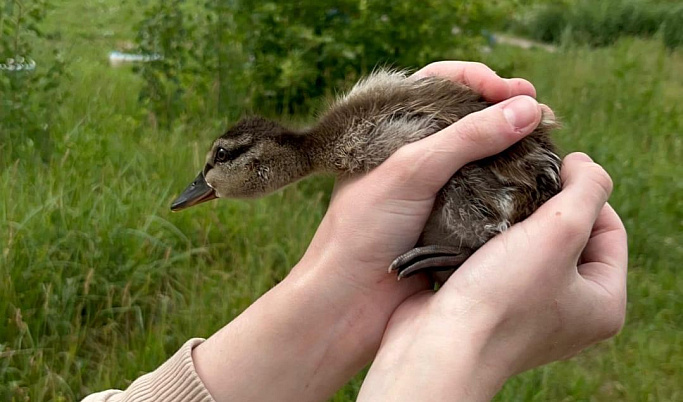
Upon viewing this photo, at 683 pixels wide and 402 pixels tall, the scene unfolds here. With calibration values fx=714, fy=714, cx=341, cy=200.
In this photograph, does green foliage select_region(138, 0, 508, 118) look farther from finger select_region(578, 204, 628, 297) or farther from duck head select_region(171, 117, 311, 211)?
finger select_region(578, 204, 628, 297)

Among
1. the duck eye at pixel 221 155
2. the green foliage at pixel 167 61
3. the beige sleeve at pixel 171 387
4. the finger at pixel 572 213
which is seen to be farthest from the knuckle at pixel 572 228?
the green foliage at pixel 167 61

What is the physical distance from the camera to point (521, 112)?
85.3 inches

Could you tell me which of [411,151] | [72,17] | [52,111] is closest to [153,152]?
[52,111]

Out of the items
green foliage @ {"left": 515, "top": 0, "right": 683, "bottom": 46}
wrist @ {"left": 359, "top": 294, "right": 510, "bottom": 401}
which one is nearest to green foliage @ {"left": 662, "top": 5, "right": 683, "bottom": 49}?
green foliage @ {"left": 515, "top": 0, "right": 683, "bottom": 46}

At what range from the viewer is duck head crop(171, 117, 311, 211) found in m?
2.84

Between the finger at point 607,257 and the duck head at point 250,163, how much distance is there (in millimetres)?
1101

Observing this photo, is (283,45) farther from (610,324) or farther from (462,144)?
(610,324)

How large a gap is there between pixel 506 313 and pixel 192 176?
292 centimetres

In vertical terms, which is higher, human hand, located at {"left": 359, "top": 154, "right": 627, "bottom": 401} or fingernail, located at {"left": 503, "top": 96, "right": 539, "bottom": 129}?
fingernail, located at {"left": 503, "top": 96, "right": 539, "bottom": 129}

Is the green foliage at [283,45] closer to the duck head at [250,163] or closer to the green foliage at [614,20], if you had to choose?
the duck head at [250,163]

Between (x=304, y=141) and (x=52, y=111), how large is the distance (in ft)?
9.48

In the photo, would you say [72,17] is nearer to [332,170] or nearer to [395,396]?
[332,170]

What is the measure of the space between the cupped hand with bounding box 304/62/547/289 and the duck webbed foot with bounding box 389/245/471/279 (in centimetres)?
8

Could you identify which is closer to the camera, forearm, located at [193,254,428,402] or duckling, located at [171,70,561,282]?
duckling, located at [171,70,561,282]
